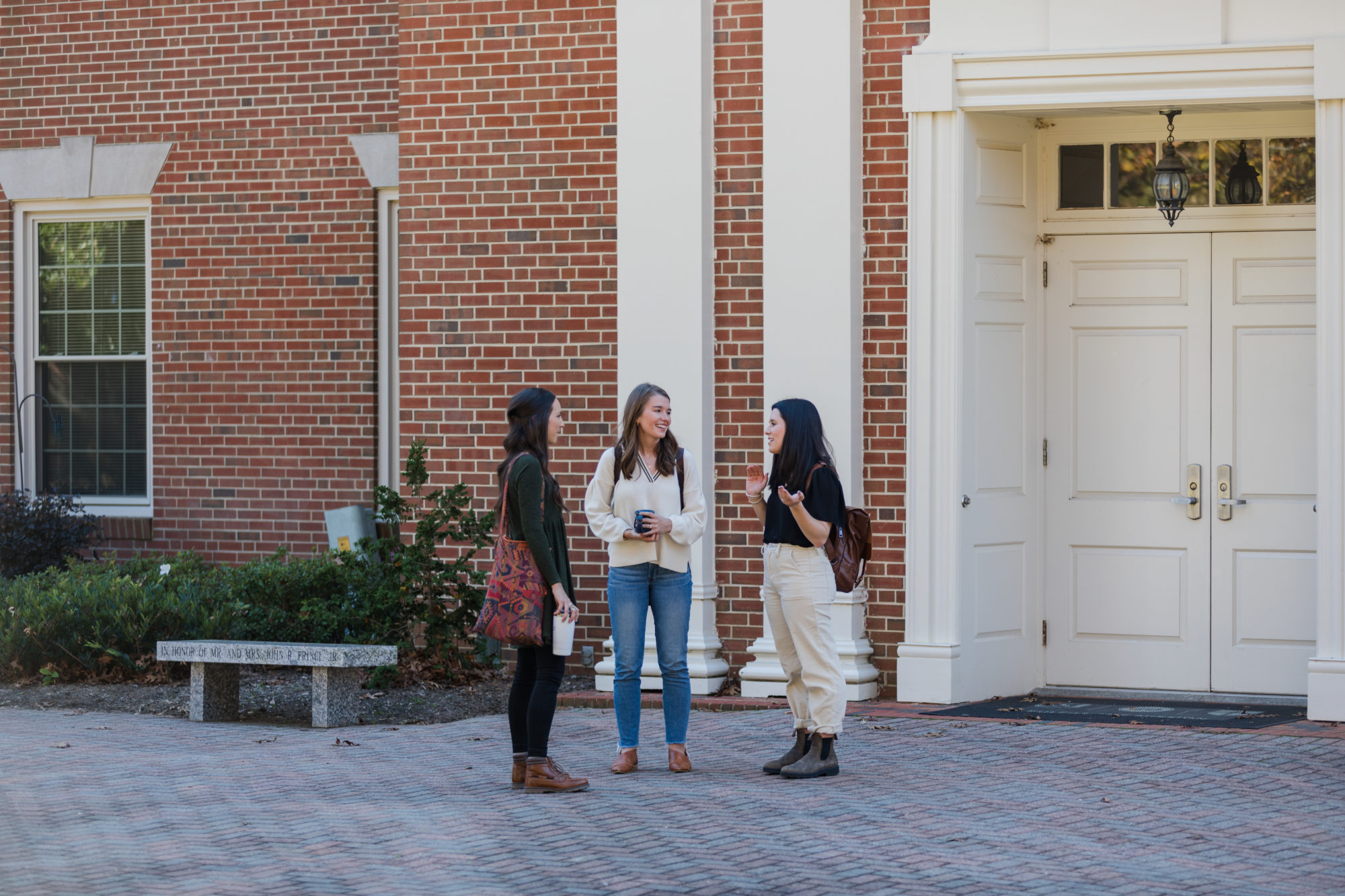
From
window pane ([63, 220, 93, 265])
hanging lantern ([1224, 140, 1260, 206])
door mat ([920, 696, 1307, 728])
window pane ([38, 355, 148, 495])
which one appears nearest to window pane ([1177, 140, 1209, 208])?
hanging lantern ([1224, 140, 1260, 206])

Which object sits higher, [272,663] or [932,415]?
[932,415]

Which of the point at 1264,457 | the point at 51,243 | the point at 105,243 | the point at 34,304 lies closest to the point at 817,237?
the point at 1264,457

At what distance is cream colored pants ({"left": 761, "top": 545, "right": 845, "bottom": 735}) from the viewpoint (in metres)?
6.91

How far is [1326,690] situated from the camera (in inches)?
324

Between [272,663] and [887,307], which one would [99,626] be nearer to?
[272,663]

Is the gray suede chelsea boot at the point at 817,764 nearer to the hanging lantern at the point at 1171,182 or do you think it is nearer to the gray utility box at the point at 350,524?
the hanging lantern at the point at 1171,182

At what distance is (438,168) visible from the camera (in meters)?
9.94

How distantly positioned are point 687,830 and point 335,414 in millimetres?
6187

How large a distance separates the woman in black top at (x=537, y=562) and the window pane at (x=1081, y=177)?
4.15 m

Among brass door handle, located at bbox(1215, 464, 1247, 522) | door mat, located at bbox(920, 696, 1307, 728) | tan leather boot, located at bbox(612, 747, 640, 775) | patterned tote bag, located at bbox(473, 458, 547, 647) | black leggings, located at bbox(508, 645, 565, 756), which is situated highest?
brass door handle, located at bbox(1215, 464, 1247, 522)

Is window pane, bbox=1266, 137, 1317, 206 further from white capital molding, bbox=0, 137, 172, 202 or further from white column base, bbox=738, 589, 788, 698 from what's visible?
white capital molding, bbox=0, 137, 172, 202

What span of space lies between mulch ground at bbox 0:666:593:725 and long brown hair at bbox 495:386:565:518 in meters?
2.52

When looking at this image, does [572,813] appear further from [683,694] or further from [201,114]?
[201,114]

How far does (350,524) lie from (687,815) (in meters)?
5.47
